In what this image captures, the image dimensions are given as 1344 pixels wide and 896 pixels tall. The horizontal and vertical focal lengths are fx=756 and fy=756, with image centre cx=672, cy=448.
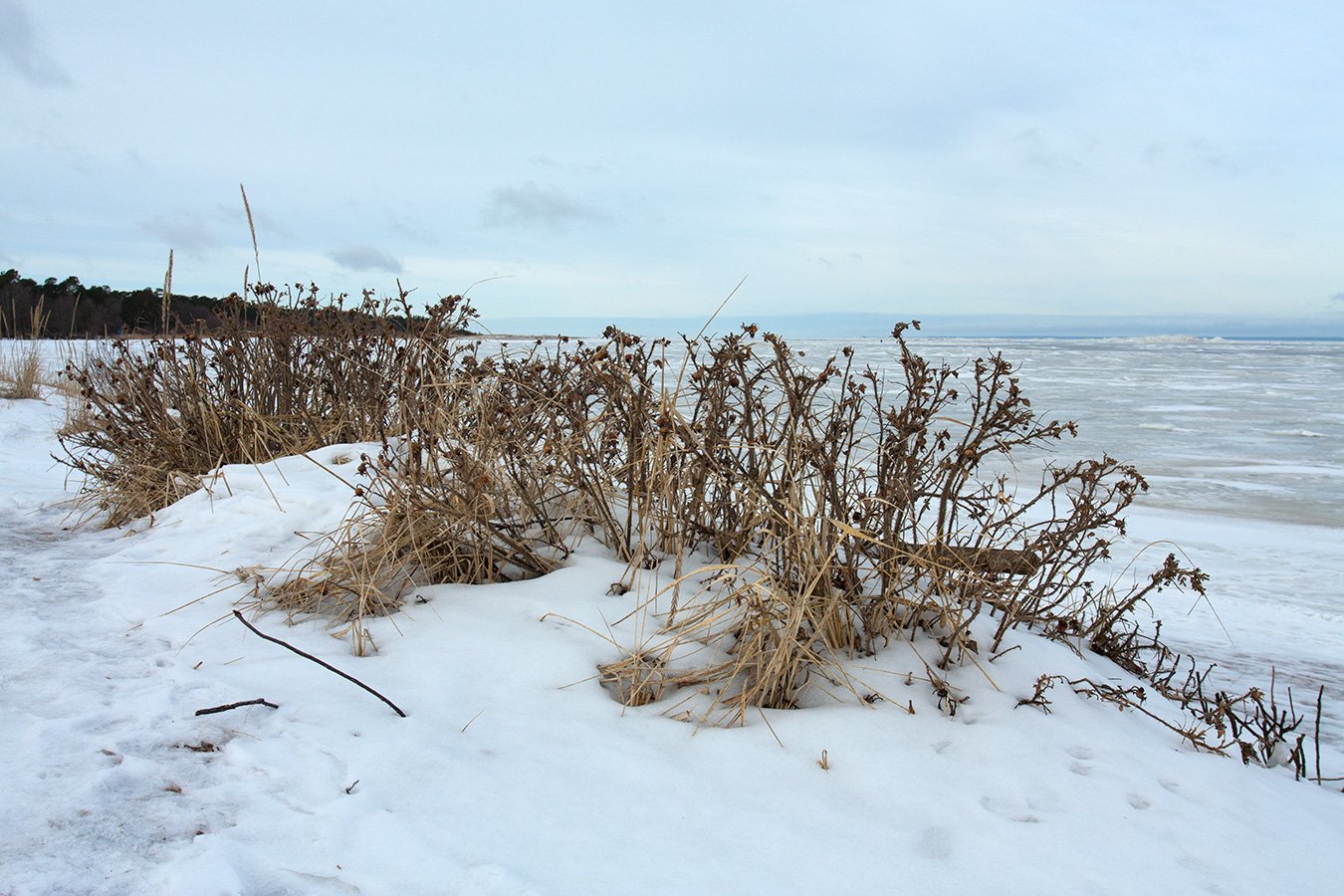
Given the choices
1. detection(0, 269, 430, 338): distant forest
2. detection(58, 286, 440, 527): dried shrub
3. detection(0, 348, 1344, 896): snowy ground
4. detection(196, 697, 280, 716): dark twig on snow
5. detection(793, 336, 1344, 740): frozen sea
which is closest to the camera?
detection(0, 348, 1344, 896): snowy ground

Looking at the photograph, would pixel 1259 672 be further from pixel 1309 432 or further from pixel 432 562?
pixel 1309 432

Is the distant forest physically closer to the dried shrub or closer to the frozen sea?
the dried shrub

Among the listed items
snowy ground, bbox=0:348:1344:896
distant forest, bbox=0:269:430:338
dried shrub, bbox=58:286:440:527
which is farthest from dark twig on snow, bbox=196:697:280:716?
distant forest, bbox=0:269:430:338

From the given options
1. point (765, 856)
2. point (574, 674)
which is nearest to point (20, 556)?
point (574, 674)

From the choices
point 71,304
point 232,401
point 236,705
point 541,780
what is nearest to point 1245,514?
point 541,780

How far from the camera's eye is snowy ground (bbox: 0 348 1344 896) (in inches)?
56.1

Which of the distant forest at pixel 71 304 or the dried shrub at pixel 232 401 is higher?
the distant forest at pixel 71 304

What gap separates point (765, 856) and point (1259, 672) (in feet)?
8.58

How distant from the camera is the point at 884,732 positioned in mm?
1963

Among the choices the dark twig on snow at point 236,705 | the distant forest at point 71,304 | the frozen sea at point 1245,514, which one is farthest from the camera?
the distant forest at point 71,304

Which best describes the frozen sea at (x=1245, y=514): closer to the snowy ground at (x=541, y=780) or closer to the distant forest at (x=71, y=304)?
the snowy ground at (x=541, y=780)

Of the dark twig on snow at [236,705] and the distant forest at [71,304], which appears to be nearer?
the dark twig on snow at [236,705]

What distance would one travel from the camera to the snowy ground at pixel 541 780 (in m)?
1.42

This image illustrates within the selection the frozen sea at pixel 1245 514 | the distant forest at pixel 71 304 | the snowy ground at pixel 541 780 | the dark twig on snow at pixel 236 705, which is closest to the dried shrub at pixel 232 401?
the snowy ground at pixel 541 780
